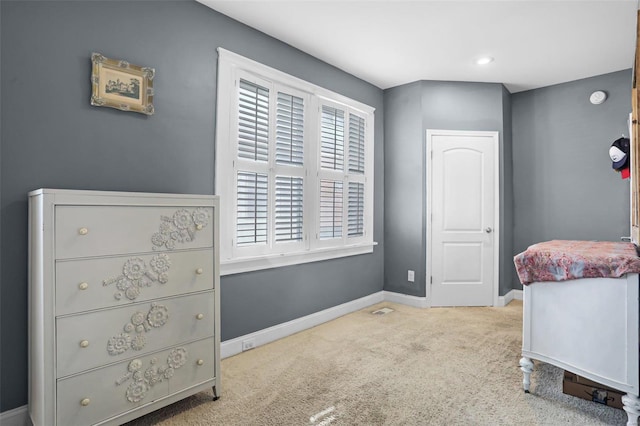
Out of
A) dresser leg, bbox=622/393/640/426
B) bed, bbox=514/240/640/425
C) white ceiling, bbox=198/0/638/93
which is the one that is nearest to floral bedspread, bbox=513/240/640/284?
bed, bbox=514/240/640/425

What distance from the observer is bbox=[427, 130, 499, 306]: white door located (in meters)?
4.36

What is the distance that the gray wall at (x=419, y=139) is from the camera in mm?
4363

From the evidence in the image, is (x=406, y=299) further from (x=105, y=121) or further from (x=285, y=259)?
(x=105, y=121)

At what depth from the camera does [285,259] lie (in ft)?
10.8

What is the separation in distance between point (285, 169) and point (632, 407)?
2722 millimetres

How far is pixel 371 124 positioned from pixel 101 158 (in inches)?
120

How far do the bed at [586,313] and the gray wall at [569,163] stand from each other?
241 cm

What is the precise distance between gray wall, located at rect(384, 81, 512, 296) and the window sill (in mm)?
547

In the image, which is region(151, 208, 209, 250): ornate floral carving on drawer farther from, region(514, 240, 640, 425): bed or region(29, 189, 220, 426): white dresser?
region(514, 240, 640, 425): bed

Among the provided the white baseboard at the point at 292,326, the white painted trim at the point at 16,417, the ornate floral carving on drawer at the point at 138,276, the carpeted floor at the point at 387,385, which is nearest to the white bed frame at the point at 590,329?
the carpeted floor at the point at 387,385

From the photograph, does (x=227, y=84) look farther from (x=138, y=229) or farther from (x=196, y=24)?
(x=138, y=229)

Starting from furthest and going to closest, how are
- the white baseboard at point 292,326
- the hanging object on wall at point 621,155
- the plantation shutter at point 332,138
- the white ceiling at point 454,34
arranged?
the plantation shutter at point 332,138 < the hanging object on wall at point 621,155 < the white baseboard at point 292,326 < the white ceiling at point 454,34

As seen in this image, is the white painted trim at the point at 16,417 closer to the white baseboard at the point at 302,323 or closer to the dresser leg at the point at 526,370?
the white baseboard at the point at 302,323

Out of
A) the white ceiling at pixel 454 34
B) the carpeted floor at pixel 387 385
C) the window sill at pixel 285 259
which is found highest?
the white ceiling at pixel 454 34
